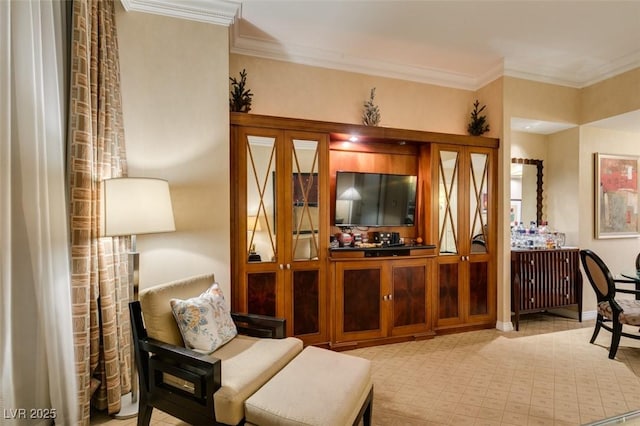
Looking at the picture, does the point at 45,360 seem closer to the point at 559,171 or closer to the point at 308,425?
the point at 308,425

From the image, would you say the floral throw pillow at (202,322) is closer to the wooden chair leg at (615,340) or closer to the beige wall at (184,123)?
the beige wall at (184,123)

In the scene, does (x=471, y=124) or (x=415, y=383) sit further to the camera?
(x=471, y=124)

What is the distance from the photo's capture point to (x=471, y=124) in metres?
4.05

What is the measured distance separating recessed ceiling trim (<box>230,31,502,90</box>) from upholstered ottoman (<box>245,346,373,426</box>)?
3.01m

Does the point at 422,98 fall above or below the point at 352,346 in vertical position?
above

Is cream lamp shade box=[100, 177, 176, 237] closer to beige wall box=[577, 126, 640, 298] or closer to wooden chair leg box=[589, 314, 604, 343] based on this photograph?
wooden chair leg box=[589, 314, 604, 343]

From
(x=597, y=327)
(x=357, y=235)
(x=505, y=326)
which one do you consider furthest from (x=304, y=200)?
(x=597, y=327)

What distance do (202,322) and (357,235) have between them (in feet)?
6.81

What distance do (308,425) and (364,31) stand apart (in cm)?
329

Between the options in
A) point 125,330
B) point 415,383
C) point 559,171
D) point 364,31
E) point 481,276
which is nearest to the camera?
point 125,330

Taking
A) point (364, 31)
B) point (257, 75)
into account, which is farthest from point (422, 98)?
point (257, 75)

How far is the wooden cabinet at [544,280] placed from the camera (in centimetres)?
385

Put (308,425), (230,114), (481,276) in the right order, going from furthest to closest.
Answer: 1. (481,276)
2. (230,114)
3. (308,425)

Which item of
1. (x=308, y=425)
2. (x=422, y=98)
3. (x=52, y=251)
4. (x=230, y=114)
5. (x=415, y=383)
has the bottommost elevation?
(x=415, y=383)
